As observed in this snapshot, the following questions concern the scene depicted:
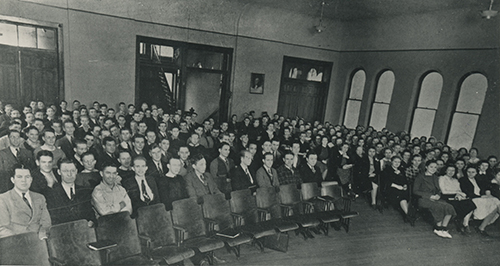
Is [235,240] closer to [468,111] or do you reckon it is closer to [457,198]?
[457,198]

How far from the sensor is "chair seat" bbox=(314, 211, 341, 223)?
5.12 meters

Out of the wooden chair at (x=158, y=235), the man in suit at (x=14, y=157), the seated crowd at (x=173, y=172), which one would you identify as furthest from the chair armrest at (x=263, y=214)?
the man in suit at (x=14, y=157)

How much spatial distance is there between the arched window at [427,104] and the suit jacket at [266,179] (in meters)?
7.36

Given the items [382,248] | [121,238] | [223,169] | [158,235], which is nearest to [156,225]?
[158,235]

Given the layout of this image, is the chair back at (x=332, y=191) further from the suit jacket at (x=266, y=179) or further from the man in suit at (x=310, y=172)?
the suit jacket at (x=266, y=179)

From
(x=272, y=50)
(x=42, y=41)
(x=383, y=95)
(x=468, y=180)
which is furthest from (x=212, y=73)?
(x=468, y=180)

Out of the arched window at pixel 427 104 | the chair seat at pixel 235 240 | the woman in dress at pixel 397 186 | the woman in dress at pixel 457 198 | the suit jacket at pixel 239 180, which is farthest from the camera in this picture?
the arched window at pixel 427 104

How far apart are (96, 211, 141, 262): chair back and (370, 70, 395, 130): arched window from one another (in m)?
10.7

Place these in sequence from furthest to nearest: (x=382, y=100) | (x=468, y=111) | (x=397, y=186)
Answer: (x=382, y=100), (x=468, y=111), (x=397, y=186)

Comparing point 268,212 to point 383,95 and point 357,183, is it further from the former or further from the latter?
point 383,95

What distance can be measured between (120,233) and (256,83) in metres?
9.67

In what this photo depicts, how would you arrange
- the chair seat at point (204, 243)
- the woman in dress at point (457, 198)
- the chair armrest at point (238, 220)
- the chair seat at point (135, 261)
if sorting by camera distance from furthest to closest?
the woman in dress at point (457, 198) → the chair armrest at point (238, 220) → the chair seat at point (204, 243) → the chair seat at point (135, 261)

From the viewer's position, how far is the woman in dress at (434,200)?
5.86 metres

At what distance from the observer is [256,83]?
1266 centimetres
